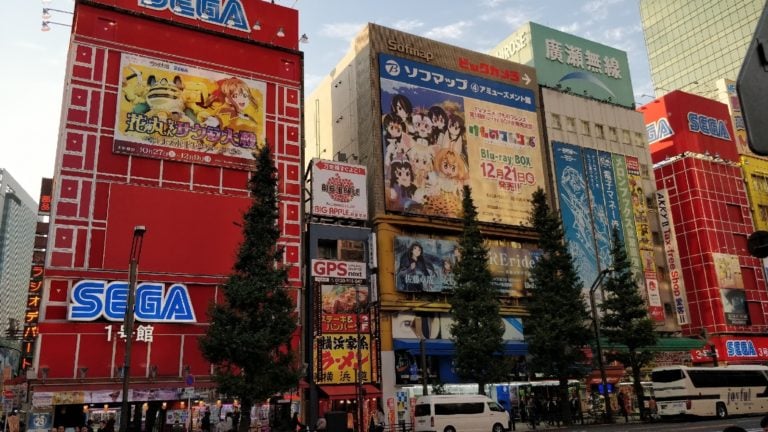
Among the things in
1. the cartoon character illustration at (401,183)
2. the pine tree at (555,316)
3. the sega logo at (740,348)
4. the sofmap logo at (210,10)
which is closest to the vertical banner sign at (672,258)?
the sega logo at (740,348)

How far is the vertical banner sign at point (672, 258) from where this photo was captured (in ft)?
189

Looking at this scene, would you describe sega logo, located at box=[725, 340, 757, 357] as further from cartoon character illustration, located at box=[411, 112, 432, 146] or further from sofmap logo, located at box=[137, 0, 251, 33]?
sofmap logo, located at box=[137, 0, 251, 33]

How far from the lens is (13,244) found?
158125 millimetres

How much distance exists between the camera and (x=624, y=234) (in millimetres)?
56594

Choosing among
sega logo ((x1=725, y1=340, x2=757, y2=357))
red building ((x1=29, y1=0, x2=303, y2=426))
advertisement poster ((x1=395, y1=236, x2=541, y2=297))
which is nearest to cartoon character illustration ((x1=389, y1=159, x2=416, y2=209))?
advertisement poster ((x1=395, y1=236, x2=541, y2=297))

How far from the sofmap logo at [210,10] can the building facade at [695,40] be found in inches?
3378

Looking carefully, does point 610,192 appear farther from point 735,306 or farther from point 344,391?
point 344,391

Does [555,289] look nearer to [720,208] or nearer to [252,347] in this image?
[252,347]

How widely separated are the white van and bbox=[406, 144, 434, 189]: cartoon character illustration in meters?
19.4

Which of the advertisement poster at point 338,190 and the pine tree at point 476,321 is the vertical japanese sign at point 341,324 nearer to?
the advertisement poster at point 338,190

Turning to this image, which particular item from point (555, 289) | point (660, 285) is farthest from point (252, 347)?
point (660, 285)

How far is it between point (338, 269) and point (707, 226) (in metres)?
40.4

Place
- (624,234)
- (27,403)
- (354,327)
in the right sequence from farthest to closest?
(624,234)
(354,327)
(27,403)

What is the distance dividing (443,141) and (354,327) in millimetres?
16773
